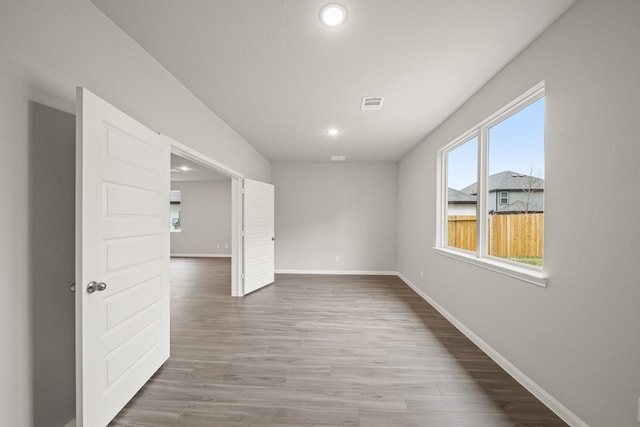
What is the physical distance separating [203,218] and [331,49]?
8586 mm

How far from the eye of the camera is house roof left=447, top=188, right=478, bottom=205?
3075mm

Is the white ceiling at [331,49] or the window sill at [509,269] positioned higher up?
the white ceiling at [331,49]

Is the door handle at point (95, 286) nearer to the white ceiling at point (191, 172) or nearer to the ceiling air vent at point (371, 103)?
the ceiling air vent at point (371, 103)

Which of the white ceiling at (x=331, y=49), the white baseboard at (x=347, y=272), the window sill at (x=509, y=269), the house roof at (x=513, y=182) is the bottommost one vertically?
the white baseboard at (x=347, y=272)

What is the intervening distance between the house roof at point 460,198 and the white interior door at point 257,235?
127 inches

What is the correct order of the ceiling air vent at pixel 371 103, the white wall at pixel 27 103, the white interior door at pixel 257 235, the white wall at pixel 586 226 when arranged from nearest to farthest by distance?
1. the white wall at pixel 27 103
2. the white wall at pixel 586 226
3. the ceiling air vent at pixel 371 103
4. the white interior door at pixel 257 235

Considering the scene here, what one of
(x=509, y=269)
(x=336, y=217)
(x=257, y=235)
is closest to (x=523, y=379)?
(x=509, y=269)

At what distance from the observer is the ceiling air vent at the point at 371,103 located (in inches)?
113

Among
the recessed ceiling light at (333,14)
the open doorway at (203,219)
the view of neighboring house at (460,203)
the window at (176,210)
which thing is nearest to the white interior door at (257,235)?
the recessed ceiling light at (333,14)

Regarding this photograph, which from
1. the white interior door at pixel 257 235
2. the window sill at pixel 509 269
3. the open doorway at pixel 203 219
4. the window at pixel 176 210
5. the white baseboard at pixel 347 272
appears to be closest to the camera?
the window sill at pixel 509 269

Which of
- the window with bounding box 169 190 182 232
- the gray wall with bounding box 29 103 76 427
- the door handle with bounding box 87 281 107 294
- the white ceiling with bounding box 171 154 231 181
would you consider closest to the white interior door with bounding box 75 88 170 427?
the door handle with bounding box 87 281 107 294

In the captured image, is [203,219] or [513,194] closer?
[513,194]

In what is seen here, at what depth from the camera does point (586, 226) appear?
60.9 inches

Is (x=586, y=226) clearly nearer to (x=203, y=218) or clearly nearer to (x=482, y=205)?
(x=482, y=205)
